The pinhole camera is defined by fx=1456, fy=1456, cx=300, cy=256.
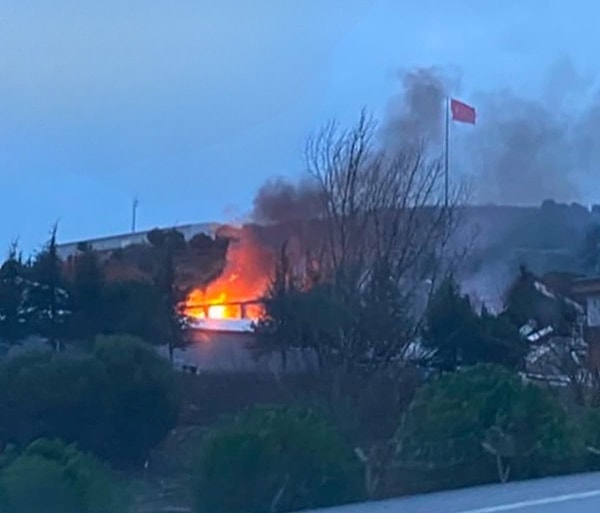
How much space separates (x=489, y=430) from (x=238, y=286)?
1135 inches

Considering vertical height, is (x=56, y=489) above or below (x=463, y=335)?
below

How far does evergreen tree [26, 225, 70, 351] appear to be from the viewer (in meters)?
31.5

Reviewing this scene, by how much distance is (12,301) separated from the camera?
3294cm

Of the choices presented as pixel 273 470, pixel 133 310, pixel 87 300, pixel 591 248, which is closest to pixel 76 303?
pixel 87 300

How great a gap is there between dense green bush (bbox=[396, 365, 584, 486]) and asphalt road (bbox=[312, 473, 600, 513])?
1334mm

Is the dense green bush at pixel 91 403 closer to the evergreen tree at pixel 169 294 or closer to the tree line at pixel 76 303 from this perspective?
the tree line at pixel 76 303

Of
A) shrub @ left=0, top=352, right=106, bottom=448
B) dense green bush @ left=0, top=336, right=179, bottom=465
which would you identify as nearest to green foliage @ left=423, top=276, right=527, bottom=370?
dense green bush @ left=0, top=336, right=179, bottom=465

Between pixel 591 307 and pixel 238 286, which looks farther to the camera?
pixel 238 286

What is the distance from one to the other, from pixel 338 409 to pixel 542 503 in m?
13.2

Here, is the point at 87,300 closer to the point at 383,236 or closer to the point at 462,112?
the point at 383,236

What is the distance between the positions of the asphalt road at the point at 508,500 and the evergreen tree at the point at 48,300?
700 inches

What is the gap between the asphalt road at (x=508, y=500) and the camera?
12500 millimetres

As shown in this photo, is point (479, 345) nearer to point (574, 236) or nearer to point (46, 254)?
point (46, 254)

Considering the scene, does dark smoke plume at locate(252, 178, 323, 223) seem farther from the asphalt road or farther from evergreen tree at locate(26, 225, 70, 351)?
the asphalt road
